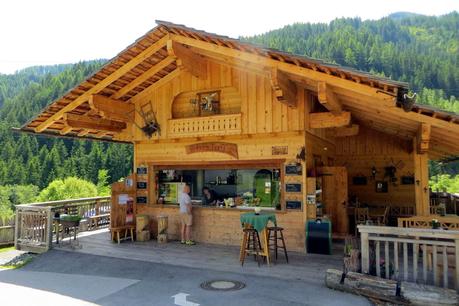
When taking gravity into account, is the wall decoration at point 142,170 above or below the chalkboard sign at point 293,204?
above

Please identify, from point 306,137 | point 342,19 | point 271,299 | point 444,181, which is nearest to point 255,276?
point 271,299

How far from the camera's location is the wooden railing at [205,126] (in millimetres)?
9289

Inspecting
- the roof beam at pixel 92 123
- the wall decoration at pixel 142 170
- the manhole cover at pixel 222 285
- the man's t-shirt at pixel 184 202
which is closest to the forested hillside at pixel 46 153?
the roof beam at pixel 92 123

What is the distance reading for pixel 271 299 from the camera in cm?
565

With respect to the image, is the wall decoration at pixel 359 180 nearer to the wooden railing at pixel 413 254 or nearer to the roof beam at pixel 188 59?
the wooden railing at pixel 413 254

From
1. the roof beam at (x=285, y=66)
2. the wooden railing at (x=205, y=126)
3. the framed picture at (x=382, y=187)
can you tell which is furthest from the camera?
the framed picture at (x=382, y=187)

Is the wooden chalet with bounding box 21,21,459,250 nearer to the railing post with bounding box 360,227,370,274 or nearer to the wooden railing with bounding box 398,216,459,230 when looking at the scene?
the wooden railing with bounding box 398,216,459,230

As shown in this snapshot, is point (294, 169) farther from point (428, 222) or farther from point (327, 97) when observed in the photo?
point (428, 222)

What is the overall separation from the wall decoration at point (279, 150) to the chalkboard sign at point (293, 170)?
1.21ft

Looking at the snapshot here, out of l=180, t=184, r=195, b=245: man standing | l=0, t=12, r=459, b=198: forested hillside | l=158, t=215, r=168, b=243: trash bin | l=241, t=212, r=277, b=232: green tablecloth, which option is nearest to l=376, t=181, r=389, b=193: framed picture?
l=241, t=212, r=277, b=232: green tablecloth

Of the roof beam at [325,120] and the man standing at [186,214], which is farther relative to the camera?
the man standing at [186,214]

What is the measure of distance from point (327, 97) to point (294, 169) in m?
2.29

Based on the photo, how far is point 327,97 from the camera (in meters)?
7.14

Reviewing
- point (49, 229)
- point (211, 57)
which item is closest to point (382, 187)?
point (211, 57)
